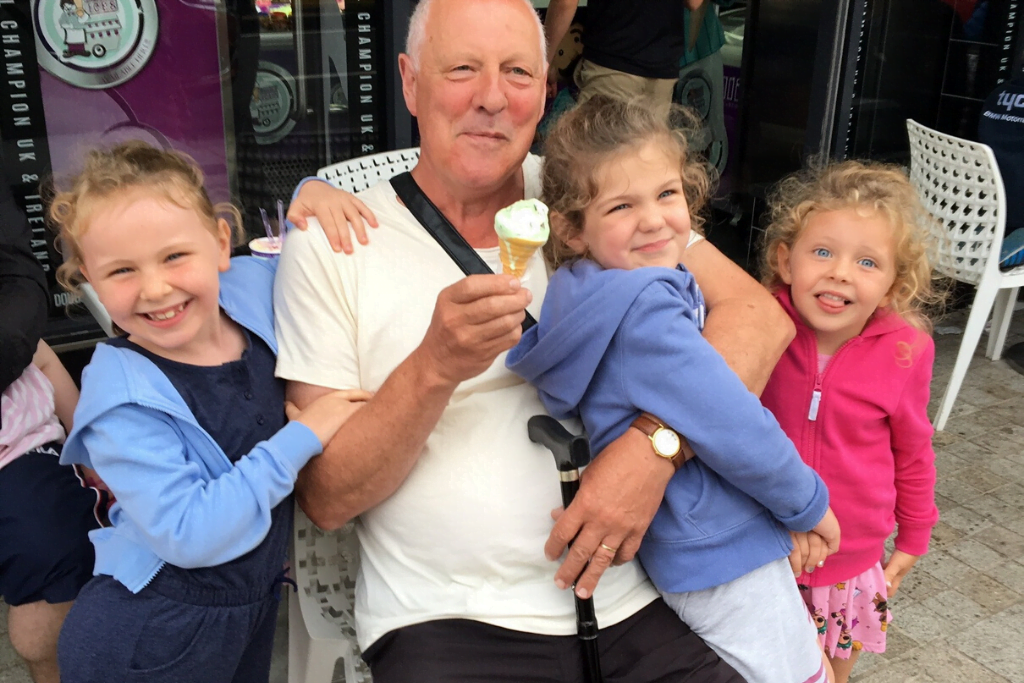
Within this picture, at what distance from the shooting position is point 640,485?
1706 millimetres

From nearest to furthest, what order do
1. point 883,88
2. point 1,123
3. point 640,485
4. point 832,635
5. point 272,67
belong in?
1. point 640,485
2. point 832,635
3. point 1,123
4. point 272,67
5. point 883,88

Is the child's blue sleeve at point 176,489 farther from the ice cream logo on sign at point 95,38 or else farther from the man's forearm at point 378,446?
the ice cream logo on sign at point 95,38

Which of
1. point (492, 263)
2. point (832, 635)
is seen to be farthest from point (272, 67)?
point (832, 635)

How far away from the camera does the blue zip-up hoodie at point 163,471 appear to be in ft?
5.00

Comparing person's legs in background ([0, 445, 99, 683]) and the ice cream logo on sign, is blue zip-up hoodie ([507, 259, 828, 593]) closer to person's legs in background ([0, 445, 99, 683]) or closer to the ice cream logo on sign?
person's legs in background ([0, 445, 99, 683])

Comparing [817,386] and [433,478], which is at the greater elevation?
[817,386]

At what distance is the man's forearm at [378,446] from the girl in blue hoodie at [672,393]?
23cm

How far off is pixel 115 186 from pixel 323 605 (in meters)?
1.00

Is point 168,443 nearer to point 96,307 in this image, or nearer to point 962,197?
point 96,307

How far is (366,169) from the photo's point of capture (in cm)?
258

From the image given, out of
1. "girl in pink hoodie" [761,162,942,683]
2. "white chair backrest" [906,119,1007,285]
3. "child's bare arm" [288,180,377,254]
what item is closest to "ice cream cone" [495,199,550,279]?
"child's bare arm" [288,180,377,254]

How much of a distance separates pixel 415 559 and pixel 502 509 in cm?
20

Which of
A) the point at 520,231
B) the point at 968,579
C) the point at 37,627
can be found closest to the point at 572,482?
the point at 520,231

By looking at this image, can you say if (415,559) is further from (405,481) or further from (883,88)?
(883,88)
